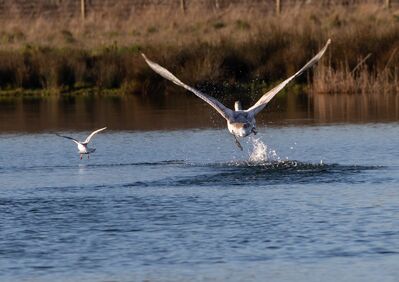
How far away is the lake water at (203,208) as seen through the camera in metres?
12.1

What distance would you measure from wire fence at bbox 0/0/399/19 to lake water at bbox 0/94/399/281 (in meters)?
27.5

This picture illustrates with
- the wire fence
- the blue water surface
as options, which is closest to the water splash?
the blue water surface

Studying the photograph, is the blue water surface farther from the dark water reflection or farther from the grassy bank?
the grassy bank

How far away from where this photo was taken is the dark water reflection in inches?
1029

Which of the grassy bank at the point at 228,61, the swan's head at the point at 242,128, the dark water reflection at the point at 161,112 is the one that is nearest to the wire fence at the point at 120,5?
the grassy bank at the point at 228,61

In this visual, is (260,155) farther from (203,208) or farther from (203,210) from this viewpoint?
(203,210)

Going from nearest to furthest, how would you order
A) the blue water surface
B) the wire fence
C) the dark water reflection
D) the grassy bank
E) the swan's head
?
the blue water surface, the swan's head, the dark water reflection, the grassy bank, the wire fence

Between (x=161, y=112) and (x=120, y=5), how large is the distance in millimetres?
28521

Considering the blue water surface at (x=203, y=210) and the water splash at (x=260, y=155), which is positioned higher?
the water splash at (x=260, y=155)

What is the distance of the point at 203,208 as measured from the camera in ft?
50.8

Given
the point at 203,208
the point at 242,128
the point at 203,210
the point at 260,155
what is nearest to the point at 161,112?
the point at 260,155

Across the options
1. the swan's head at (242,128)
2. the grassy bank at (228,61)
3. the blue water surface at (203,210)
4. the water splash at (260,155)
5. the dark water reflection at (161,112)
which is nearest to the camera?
the blue water surface at (203,210)

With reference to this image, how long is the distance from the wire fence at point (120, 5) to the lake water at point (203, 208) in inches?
1083

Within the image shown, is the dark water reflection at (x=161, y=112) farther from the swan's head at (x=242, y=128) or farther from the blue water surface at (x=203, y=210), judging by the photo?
the swan's head at (x=242, y=128)
